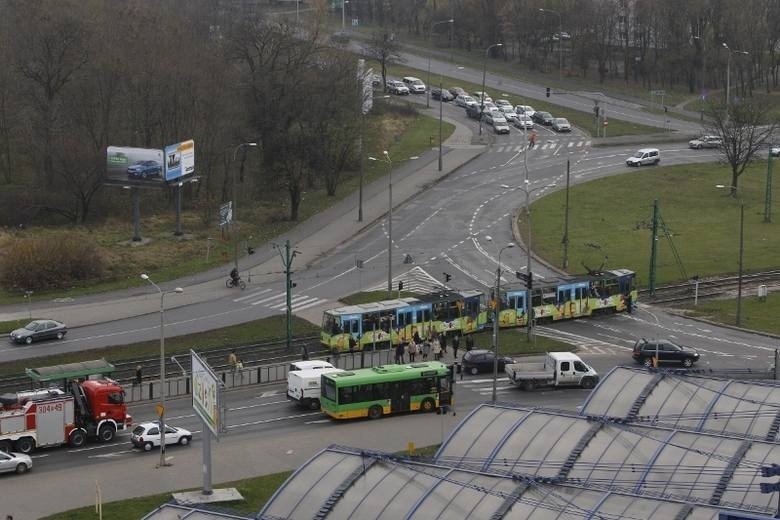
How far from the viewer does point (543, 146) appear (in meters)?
116

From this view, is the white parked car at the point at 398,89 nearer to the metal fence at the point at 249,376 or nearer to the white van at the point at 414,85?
the white van at the point at 414,85

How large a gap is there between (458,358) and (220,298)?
16.0 m

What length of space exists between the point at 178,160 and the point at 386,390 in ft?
110

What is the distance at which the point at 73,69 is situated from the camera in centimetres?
9731

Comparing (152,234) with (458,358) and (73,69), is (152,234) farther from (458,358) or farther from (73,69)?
(458,358)

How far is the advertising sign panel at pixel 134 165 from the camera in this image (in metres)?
83.6

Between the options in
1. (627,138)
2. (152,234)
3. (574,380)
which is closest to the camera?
(574,380)

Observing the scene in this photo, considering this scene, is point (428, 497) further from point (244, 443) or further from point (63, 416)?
Result: point (63, 416)

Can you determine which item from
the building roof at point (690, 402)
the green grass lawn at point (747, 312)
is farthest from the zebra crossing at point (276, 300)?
the building roof at point (690, 402)

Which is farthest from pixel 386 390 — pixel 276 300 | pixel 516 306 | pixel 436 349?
pixel 276 300

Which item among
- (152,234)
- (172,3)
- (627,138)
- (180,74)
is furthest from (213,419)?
(172,3)

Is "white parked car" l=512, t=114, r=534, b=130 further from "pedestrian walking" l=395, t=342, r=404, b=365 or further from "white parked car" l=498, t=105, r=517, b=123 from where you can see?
"pedestrian walking" l=395, t=342, r=404, b=365

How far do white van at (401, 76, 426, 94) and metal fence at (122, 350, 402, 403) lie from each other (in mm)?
73954

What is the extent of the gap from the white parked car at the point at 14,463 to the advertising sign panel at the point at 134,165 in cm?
3725
